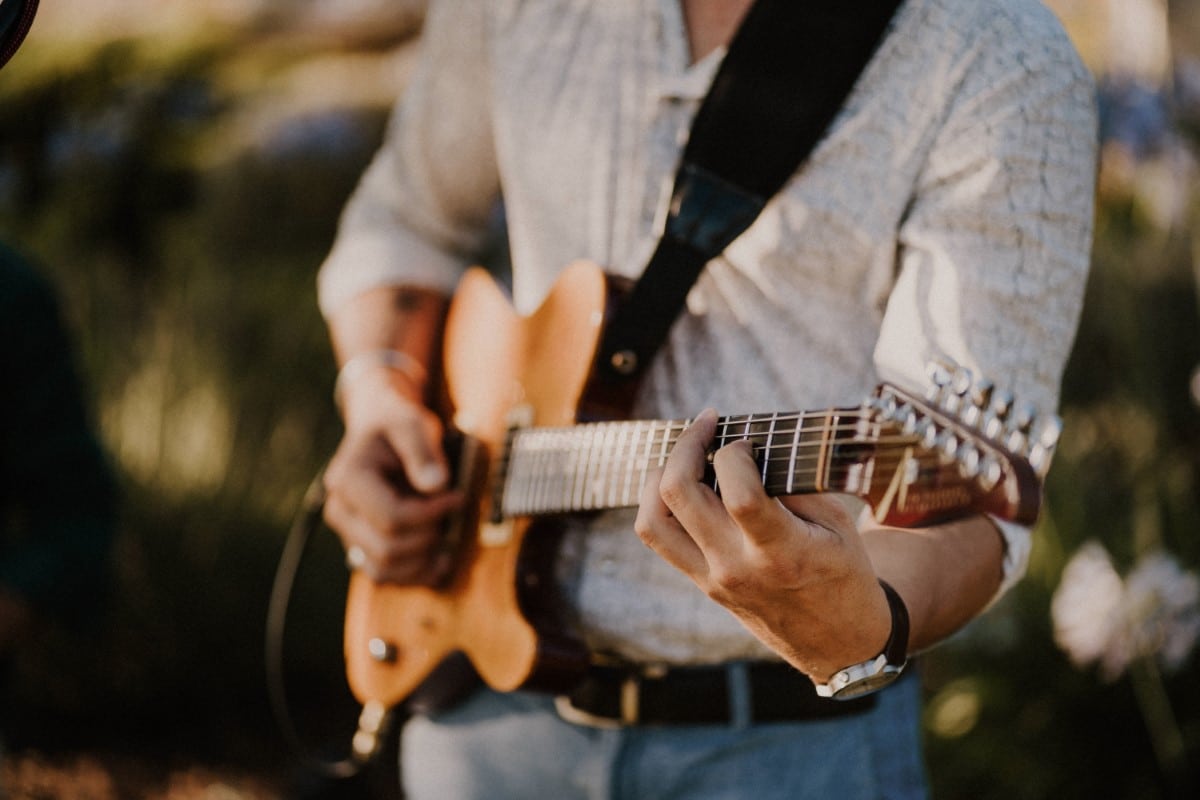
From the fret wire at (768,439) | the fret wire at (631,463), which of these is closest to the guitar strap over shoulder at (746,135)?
the fret wire at (631,463)

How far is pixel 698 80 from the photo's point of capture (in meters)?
1.57

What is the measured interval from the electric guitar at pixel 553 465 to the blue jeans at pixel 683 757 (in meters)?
0.11

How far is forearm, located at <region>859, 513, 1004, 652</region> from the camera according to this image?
4.00ft

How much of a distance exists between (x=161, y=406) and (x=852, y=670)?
12.8 ft

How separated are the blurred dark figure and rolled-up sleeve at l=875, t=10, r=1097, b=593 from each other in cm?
187

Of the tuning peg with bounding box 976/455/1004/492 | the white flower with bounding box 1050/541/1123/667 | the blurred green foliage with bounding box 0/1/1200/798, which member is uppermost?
the tuning peg with bounding box 976/455/1004/492

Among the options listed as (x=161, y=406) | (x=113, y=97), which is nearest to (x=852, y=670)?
(x=161, y=406)

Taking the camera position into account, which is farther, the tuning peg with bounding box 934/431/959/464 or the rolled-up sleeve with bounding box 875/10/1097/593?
the rolled-up sleeve with bounding box 875/10/1097/593

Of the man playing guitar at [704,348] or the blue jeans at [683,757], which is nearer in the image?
the man playing guitar at [704,348]

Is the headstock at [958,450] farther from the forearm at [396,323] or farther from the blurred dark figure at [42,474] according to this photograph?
the blurred dark figure at [42,474]

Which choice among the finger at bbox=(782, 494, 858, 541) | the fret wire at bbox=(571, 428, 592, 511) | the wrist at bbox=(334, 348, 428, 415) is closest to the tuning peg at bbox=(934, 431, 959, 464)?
the finger at bbox=(782, 494, 858, 541)

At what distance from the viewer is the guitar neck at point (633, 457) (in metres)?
1.12

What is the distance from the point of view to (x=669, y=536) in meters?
1.18

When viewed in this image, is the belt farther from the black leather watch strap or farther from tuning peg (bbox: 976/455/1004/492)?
tuning peg (bbox: 976/455/1004/492)
